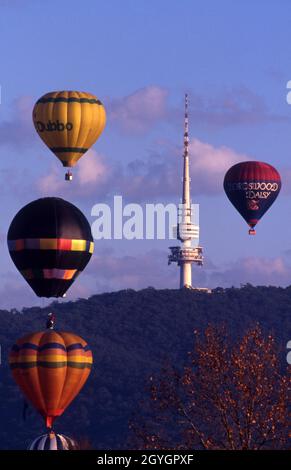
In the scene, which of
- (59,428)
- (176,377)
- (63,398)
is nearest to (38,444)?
(63,398)

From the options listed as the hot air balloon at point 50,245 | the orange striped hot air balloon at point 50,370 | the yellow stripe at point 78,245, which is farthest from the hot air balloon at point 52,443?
the yellow stripe at point 78,245

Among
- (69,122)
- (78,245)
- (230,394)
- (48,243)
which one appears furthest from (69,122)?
(230,394)

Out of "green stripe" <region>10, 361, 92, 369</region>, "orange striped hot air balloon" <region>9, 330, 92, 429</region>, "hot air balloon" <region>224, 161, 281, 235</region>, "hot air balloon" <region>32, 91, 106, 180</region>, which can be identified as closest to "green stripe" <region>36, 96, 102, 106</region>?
"hot air balloon" <region>32, 91, 106, 180</region>

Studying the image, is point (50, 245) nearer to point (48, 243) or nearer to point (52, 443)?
point (48, 243)

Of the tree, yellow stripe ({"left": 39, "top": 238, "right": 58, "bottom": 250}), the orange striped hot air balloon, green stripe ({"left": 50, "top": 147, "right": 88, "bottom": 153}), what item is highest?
green stripe ({"left": 50, "top": 147, "right": 88, "bottom": 153})

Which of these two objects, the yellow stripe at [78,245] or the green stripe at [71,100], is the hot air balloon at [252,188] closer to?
the green stripe at [71,100]

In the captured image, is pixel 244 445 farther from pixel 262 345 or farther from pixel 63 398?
pixel 63 398

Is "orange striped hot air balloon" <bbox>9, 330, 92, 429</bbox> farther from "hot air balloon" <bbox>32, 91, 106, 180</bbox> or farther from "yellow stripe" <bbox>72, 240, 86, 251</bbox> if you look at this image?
"hot air balloon" <bbox>32, 91, 106, 180</bbox>
